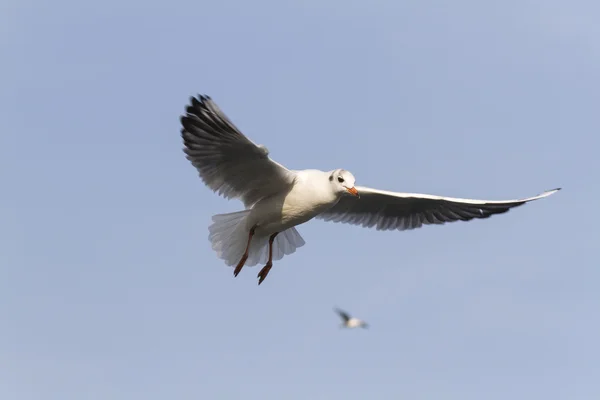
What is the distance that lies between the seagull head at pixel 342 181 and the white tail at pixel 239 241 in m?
1.47

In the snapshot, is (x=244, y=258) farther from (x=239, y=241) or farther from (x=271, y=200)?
(x=271, y=200)

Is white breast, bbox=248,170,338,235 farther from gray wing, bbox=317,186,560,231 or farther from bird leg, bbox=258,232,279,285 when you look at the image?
gray wing, bbox=317,186,560,231

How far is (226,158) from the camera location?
14078mm

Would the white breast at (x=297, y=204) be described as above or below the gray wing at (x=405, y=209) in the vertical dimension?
below

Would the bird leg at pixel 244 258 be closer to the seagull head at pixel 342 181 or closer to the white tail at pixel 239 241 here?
the white tail at pixel 239 241

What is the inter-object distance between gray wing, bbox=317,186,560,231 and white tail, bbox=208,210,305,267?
0.87 metres

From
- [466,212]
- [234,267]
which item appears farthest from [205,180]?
[466,212]

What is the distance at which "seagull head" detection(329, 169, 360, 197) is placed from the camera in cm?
1406

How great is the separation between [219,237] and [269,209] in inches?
45.7

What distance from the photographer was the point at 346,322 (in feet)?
52.5

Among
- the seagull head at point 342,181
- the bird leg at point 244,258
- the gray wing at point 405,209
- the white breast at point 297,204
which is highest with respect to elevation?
the gray wing at point 405,209

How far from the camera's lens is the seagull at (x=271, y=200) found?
13750 millimetres

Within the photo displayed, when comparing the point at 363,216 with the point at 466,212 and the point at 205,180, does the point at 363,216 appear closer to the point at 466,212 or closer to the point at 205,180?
the point at 466,212

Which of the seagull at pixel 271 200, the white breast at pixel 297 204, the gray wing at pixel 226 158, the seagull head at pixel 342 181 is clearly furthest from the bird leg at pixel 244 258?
the seagull head at pixel 342 181
